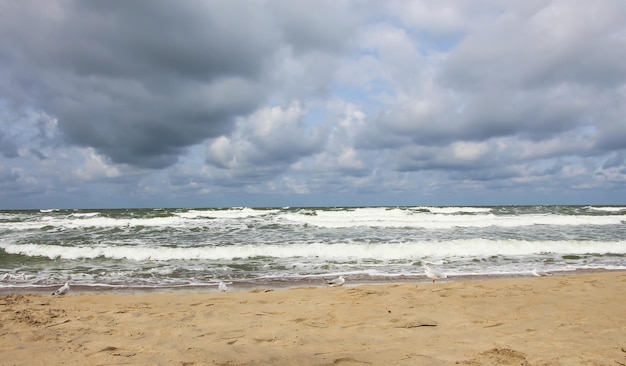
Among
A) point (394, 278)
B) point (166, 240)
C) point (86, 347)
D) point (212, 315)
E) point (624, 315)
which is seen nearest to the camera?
point (86, 347)

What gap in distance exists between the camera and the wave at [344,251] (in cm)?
1285

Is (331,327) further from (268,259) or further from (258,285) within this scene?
(268,259)

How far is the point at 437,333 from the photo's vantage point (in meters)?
4.57

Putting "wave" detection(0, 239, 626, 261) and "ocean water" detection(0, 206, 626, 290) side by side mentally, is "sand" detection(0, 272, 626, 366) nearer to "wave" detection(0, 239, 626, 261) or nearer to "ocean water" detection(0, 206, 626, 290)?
"ocean water" detection(0, 206, 626, 290)

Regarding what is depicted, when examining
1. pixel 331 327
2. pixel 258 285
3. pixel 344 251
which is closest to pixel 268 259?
pixel 344 251

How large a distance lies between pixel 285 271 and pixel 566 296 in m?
6.53

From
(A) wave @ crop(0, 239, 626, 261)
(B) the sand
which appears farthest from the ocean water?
(B) the sand

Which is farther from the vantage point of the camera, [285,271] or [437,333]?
[285,271]

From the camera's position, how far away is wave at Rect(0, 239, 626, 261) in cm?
1285

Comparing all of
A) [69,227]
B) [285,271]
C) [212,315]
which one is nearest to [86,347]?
[212,315]

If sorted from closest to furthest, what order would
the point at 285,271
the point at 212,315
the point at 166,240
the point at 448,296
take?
the point at 212,315, the point at 448,296, the point at 285,271, the point at 166,240

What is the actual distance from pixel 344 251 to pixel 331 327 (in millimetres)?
8341

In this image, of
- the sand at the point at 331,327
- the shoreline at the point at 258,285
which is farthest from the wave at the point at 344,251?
the sand at the point at 331,327

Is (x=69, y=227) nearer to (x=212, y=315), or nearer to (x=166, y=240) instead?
(x=166, y=240)
